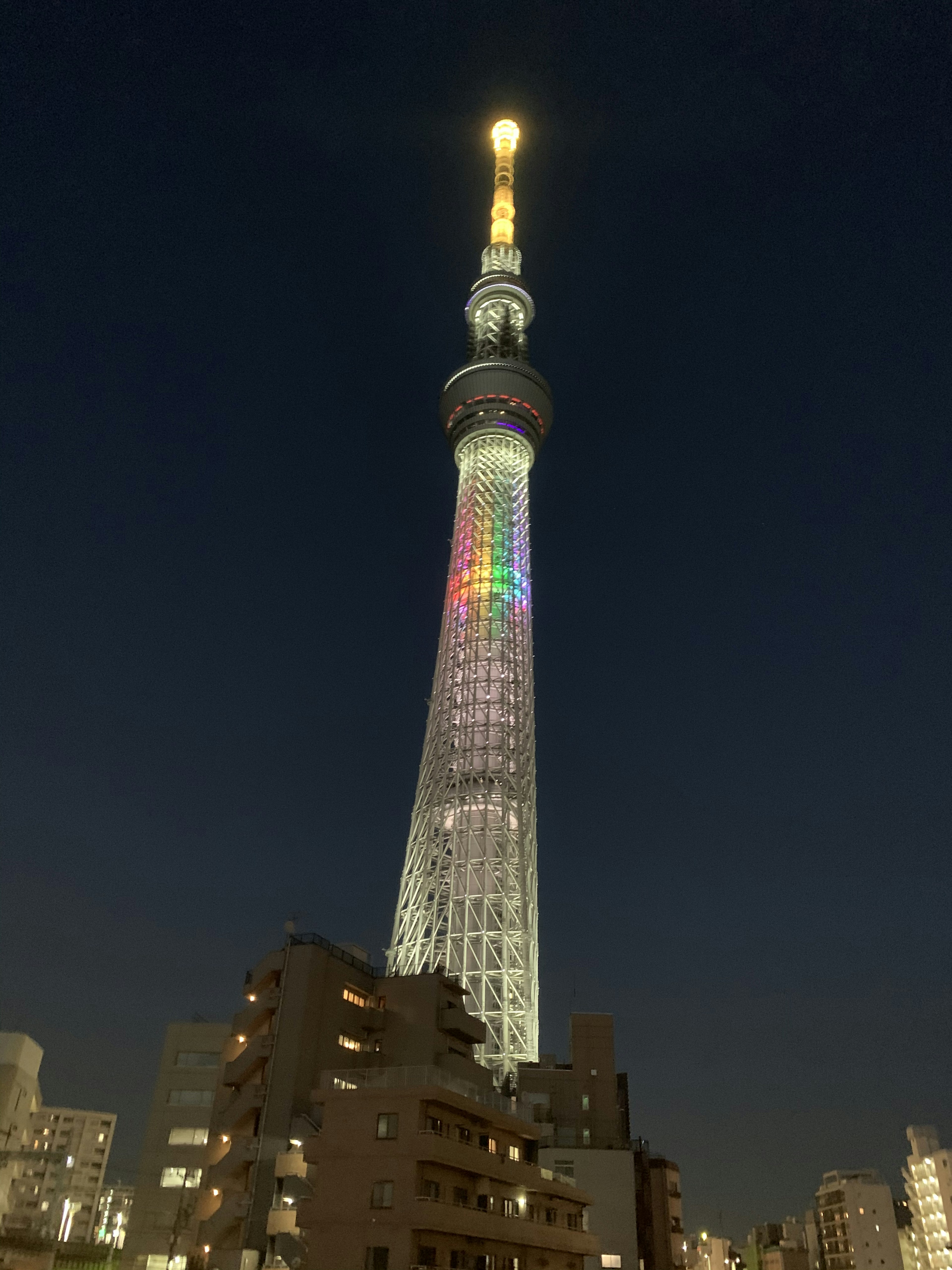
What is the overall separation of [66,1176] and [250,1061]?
300 ft

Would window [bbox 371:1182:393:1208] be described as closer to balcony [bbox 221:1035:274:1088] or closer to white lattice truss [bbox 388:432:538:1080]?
balcony [bbox 221:1035:274:1088]

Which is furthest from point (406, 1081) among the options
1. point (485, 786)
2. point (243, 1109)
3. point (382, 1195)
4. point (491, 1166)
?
point (485, 786)

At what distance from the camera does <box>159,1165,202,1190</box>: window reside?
4956cm

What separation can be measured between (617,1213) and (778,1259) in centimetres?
8873

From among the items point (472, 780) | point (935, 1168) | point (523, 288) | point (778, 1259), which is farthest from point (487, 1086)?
point (778, 1259)

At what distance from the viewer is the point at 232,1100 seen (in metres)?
40.8

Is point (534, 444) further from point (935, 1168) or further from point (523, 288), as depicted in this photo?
point (935, 1168)

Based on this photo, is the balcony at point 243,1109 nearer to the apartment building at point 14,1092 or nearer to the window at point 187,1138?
the window at point 187,1138

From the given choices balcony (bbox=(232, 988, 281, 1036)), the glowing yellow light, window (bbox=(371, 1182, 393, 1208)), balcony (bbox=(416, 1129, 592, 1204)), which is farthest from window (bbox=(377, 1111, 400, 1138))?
the glowing yellow light

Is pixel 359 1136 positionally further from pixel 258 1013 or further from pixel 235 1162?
pixel 258 1013

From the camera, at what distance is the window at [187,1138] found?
167ft

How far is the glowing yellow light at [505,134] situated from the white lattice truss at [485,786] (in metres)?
33.3

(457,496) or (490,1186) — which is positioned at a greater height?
(457,496)

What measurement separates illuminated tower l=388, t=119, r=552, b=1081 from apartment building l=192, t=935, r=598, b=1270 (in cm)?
1004
